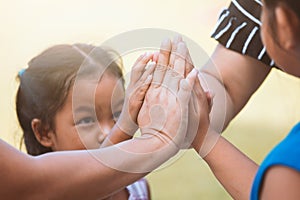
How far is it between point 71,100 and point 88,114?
0.08m

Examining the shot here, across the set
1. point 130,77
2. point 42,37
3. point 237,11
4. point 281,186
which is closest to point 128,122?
point 130,77

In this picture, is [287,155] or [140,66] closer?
[287,155]

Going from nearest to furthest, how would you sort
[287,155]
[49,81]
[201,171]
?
[287,155] → [49,81] → [201,171]

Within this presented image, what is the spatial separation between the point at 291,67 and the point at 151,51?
326mm

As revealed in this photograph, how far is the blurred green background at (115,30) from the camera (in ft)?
7.89

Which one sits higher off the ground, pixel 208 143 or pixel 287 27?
pixel 287 27

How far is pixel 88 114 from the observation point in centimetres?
123

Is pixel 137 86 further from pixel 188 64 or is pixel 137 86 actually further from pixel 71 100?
pixel 71 100

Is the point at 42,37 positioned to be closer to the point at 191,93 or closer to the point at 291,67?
the point at 191,93

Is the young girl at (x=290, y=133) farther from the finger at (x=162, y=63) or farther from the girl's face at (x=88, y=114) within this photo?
the girl's face at (x=88, y=114)

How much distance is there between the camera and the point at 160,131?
0.93 m

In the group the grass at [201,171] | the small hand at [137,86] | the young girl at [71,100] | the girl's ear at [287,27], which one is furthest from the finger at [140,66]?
the grass at [201,171]

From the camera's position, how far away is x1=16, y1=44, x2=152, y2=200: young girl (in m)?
1.25

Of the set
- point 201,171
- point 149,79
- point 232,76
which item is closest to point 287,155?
point 149,79
